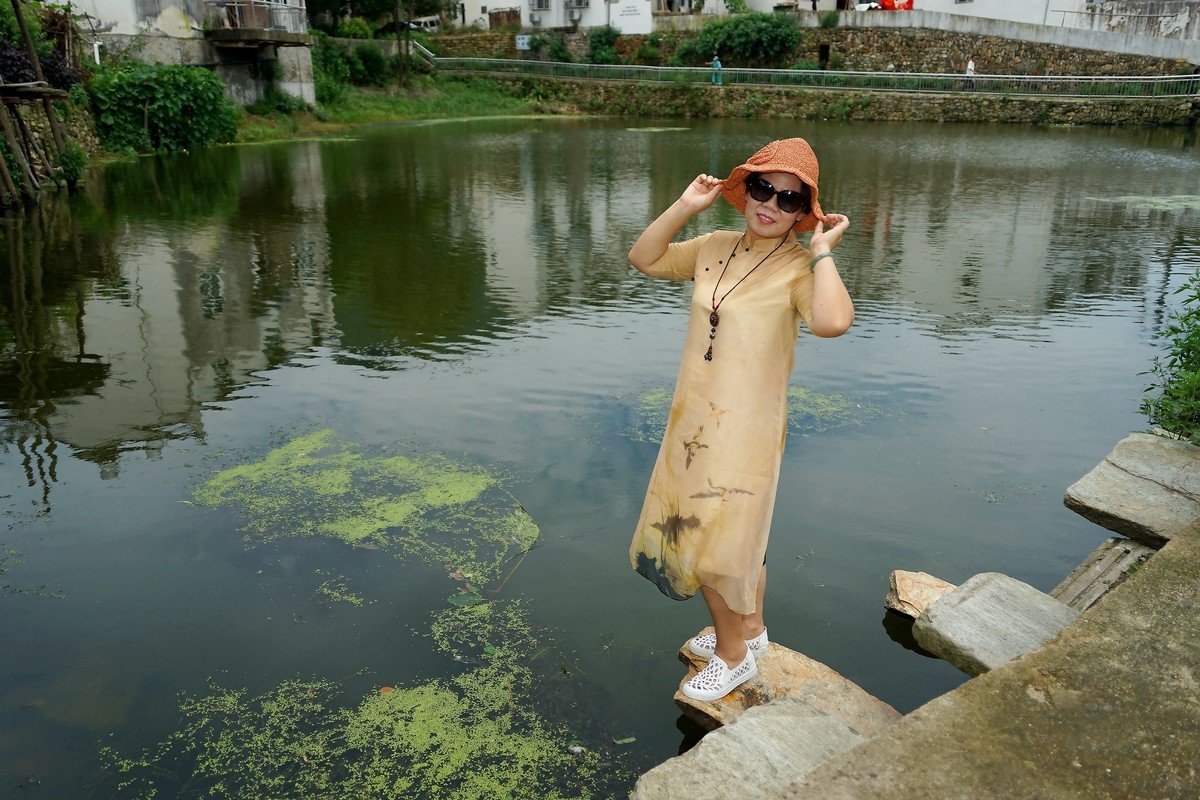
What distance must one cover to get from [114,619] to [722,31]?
1400 inches

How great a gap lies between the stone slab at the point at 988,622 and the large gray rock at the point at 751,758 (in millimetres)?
737

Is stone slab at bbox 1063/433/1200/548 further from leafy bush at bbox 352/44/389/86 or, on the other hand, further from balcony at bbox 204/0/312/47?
leafy bush at bbox 352/44/389/86

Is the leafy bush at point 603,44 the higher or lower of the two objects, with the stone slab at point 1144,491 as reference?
higher

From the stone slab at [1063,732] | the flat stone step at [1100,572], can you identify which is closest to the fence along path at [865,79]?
the flat stone step at [1100,572]

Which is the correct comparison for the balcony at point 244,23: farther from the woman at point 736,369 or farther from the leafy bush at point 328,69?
the woman at point 736,369

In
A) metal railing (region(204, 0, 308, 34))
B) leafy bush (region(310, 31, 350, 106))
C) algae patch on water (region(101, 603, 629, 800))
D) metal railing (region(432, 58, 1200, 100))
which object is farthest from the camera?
metal railing (region(432, 58, 1200, 100))

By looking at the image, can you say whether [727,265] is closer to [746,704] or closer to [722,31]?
[746,704]

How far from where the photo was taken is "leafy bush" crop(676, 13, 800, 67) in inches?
1362

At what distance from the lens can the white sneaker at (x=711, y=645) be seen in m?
3.32

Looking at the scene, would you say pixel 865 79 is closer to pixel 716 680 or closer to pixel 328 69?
pixel 328 69

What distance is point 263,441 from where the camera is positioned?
541 centimetres

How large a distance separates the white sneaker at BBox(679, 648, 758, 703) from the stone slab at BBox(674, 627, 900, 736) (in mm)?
27

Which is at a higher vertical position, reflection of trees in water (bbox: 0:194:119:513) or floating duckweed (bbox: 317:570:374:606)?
reflection of trees in water (bbox: 0:194:119:513)

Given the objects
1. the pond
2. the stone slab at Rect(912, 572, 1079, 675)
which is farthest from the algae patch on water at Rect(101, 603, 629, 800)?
the stone slab at Rect(912, 572, 1079, 675)
